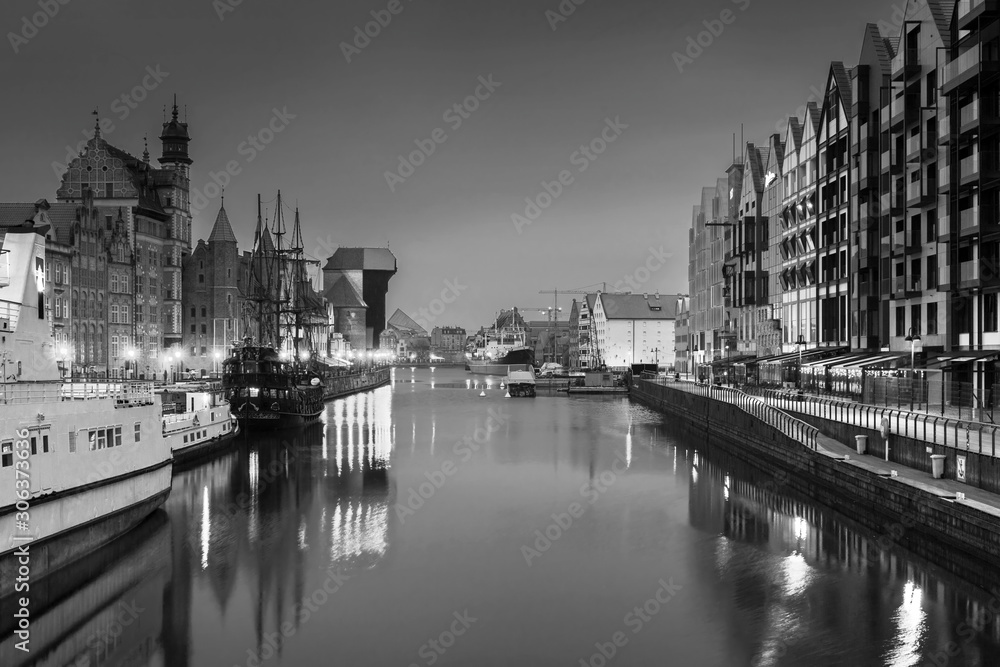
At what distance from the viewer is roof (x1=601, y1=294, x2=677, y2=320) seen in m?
158

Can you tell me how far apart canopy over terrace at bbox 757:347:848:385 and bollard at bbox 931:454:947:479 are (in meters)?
25.5

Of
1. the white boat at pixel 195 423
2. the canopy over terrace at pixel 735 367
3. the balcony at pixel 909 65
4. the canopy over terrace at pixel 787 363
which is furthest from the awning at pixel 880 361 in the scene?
the white boat at pixel 195 423

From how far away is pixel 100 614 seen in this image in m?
20.5

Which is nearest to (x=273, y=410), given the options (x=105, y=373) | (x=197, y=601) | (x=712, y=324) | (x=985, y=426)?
(x=105, y=373)

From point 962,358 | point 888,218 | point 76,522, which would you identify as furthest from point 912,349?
point 76,522

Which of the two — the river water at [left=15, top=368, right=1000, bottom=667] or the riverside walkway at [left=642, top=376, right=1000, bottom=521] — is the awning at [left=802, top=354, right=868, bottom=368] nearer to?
the riverside walkway at [left=642, top=376, right=1000, bottom=521]

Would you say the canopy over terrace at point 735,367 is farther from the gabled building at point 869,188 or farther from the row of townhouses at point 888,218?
the gabled building at point 869,188

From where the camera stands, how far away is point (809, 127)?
6072 cm

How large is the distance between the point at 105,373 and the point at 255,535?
180 ft

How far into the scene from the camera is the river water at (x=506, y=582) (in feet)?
63.0

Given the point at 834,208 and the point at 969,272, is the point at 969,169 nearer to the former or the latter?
the point at 969,272

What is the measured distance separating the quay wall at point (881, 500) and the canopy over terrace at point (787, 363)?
7.29 metres

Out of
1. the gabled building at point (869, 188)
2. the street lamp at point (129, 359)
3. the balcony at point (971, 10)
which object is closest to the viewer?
the balcony at point (971, 10)

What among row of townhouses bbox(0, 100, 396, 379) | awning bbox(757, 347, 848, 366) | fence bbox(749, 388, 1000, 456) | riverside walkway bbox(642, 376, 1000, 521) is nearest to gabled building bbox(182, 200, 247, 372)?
row of townhouses bbox(0, 100, 396, 379)
